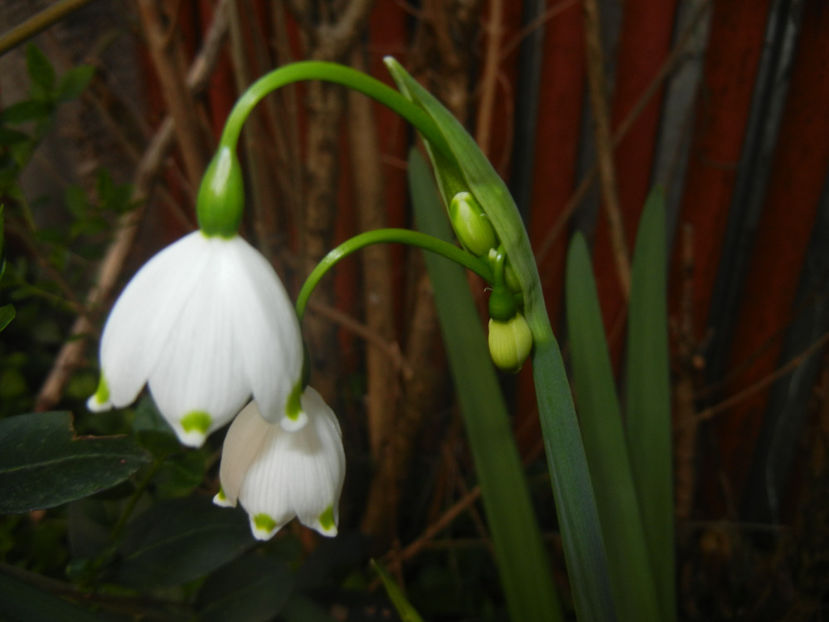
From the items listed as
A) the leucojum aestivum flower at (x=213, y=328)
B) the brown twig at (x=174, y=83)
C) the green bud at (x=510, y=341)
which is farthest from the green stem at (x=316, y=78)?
the brown twig at (x=174, y=83)

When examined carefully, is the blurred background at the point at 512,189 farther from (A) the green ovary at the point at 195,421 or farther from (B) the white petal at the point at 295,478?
(A) the green ovary at the point at 195,421

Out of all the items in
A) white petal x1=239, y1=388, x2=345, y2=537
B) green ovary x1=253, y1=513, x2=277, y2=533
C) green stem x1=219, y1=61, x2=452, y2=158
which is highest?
green stem x1=219, y1=61, x2=452, y2=158

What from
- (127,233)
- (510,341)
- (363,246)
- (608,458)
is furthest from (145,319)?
(127,233)

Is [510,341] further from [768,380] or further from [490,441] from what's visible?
[768,380]

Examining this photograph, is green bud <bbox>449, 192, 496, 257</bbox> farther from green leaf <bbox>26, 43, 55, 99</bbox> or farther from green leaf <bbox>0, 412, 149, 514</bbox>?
green leaf <bbox>26, 43, 55, 99</bbox>

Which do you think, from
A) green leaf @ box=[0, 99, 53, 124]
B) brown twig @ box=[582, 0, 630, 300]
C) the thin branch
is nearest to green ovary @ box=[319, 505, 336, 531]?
the thin branch

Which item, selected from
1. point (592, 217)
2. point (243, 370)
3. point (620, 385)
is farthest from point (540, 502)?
point (243, 370)
